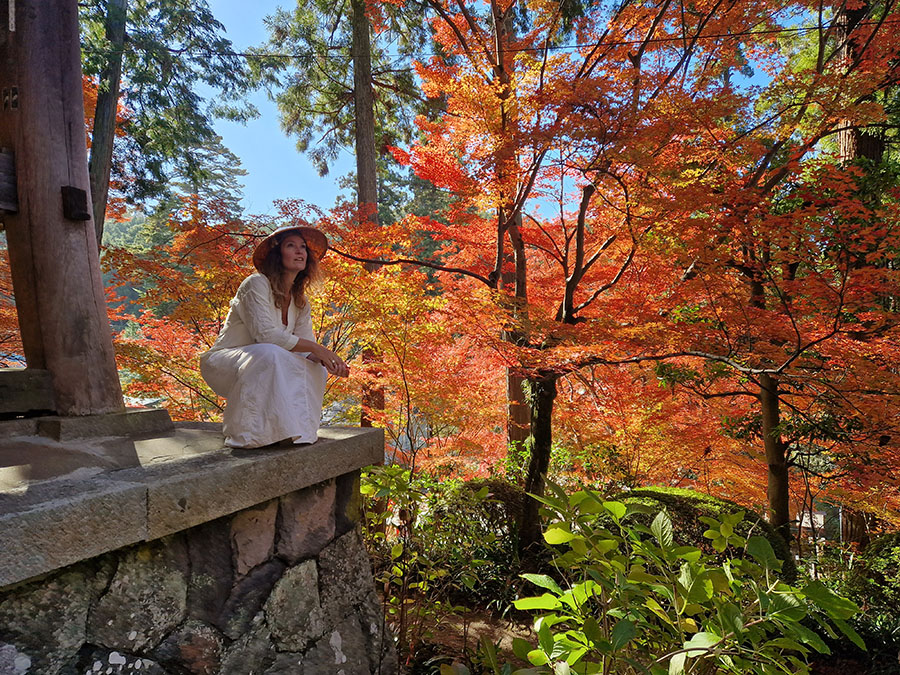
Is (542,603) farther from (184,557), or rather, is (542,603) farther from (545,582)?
(184,557)

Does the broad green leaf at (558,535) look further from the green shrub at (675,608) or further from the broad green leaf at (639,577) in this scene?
the broad green leaf at (639,577)

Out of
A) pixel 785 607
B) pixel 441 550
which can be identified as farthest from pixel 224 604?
pixel 441 550

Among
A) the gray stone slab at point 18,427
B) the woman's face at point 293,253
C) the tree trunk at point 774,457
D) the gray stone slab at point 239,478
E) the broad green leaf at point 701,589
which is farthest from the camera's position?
the tree trunk at point 774,457

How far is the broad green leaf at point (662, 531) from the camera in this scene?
1429 millimetres

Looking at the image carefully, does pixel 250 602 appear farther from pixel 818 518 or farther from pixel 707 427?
pixel 818 518

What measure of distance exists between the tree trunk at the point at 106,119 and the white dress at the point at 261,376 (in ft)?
18.5

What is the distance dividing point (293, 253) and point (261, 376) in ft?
2.27

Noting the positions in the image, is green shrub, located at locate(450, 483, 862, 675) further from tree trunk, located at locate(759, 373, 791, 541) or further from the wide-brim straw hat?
tree trunk, located at locate(759, 373, 791, 541)

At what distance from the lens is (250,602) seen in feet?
6.00

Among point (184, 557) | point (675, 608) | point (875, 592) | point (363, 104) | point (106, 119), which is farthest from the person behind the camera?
point (363, 104)

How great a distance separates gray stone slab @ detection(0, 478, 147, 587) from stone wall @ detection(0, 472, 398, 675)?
6.1 inches

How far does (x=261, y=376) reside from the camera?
6.80 feet

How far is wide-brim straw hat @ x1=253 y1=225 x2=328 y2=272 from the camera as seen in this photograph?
2.42 meters

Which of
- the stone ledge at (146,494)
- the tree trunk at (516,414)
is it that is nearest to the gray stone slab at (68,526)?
the stone ledge at (146,494)
